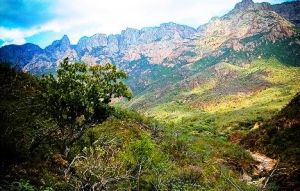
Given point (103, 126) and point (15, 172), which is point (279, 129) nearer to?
point (103, 126)

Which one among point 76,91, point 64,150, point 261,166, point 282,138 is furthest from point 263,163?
point 76,91

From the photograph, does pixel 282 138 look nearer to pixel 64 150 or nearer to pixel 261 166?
pixel 261 166

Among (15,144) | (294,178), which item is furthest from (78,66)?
(294,178)

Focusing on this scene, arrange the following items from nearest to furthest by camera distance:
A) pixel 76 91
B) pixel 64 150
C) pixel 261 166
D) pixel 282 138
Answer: pixel 76 91, pixel 64 150, pixel 261 166, pixel 282 138

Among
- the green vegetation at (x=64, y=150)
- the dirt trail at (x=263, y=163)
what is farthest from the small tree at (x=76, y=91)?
the dirt trail at (x=263, y=163)

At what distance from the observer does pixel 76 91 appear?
28281 millimetres

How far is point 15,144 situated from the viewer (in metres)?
15.9

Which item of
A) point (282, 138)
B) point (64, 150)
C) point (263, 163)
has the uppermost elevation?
point (64, 150)

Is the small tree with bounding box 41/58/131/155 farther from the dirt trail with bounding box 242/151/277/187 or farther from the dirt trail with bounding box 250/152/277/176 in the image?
the dirt trail with bounding box 250/152/277/176

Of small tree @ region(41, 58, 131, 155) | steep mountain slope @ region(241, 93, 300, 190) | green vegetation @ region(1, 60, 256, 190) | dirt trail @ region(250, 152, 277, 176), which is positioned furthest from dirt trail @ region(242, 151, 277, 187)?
small tree @ region(41, 58, 131, 155)

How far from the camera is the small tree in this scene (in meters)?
28.2

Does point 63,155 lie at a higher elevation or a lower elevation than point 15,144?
lower

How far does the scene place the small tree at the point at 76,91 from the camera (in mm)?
28250

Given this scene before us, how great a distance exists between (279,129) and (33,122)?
78199mm
